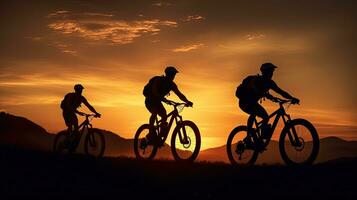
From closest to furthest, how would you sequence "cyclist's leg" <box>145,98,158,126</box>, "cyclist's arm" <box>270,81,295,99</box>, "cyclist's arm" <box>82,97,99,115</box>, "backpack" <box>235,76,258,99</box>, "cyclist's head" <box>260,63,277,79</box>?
1. "cyclist's arm" <box>270,81,295,99</box>
2. "cyclist's head" <box>260,63,277,79</box>
3. "backpack" <box>235,76,258,99</box>
4. "cyclist's leg" <box>145,98,158,126</box>
5. "cyclist's arm" <box>82,97,99,115</box>

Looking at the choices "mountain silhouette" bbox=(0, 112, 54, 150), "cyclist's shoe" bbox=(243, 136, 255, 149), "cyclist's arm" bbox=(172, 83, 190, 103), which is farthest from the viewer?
"mountain silhouette" bbox=(0, 112, 54, 150)

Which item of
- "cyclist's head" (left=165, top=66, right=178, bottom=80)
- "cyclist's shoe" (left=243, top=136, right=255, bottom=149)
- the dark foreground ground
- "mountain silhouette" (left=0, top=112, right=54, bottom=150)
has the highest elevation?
"mountain silhouette" (left=0, top=112, right=54, bottom=150)

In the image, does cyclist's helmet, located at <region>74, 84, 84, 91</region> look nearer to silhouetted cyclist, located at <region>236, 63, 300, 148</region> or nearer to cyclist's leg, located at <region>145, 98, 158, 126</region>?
cyclist's leg, located at <region>145, 98, 158, 126</region>

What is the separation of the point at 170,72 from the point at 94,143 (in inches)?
246

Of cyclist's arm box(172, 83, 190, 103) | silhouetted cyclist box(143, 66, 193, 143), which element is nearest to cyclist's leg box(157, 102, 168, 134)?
silhouetted cyclist box(143, 66, 193, 143)

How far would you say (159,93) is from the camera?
19.4 metres

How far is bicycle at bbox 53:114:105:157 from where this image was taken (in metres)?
23.3

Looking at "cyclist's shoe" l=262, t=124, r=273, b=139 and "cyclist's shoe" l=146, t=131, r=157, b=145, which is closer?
"cyclist's shoe" l=262, t=124, r=273, b=139

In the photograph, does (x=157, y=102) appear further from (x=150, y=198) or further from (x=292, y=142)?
(x=150, y=198)

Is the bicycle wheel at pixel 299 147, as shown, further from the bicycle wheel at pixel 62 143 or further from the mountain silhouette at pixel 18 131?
the mountain silhouette at pixel 18 131

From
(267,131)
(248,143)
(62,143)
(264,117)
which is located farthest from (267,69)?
(62,143)

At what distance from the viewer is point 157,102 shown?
19.7 m

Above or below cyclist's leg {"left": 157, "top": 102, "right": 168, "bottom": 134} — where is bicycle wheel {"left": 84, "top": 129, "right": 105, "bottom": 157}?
below

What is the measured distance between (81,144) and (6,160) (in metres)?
7.44
